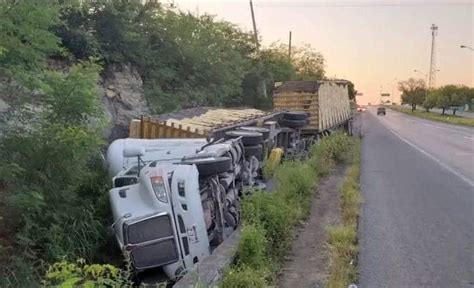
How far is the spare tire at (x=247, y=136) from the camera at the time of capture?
1154 centimetres

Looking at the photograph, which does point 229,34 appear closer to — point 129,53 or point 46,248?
point 129,53

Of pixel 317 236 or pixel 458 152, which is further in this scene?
pixel 458 152

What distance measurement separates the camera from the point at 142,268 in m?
6.68

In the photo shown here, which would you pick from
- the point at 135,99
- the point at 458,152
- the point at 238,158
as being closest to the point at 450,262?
the point at 238,158

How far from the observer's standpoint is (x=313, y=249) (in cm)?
814

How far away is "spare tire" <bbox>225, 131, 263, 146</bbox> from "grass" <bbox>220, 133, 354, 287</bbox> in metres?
0.75

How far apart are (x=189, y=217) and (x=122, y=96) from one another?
10.2 meters

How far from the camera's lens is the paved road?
22.6 feet

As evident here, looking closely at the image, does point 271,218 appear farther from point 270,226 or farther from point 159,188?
point 159,188

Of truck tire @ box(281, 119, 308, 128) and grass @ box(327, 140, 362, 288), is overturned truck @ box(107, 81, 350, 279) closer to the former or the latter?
grass @ box(327, 140, 362, 288)

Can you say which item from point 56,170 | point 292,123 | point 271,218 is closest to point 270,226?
point 271,218

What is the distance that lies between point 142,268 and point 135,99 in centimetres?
1083

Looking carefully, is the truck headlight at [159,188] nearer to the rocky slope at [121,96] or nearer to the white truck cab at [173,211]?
the white truck cab at [173,211]

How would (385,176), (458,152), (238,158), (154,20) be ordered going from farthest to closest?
(458,152) < (154,20) < (385,176) < (238,158)
